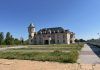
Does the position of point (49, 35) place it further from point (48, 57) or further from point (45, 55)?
point (48, 57)

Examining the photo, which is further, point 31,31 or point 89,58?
point 31,31

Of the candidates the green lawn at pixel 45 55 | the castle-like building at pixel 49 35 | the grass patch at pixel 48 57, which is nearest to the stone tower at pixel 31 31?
the castle-like building at pixel 49 35

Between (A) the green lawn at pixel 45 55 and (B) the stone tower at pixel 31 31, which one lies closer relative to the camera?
(A) the green lawn at pixel 45 55

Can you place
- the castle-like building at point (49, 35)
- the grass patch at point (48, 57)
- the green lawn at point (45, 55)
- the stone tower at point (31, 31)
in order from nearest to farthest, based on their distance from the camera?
the grass patch at point (48, 57) < the green lawn at point (45, 55) < the castle-like building at point (49, 35) < the stone tower at point (31, 31)

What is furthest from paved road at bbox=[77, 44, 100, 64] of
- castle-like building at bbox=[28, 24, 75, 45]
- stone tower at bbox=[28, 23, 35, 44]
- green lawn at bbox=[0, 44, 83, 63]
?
stone tower at bbox=[28, 23, 35, 44]

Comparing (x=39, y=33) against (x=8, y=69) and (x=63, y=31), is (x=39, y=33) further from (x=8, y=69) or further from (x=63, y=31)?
(x=8, y=69)

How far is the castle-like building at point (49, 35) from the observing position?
78.1m

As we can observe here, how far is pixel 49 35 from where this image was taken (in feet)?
260

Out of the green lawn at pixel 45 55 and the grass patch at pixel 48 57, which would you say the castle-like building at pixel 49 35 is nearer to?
the green lawn at pixel 45 55

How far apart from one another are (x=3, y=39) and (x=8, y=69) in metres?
68.4

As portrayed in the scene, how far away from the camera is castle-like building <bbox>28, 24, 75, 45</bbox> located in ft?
256

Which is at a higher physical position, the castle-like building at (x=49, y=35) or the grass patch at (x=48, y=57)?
the castle-like building at (x=49, y=35)

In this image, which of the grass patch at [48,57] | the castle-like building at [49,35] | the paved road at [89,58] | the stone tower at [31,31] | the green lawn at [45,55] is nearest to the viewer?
the paved road at [89,58]

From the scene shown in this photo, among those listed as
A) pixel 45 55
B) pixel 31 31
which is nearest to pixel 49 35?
pixel 31 31
